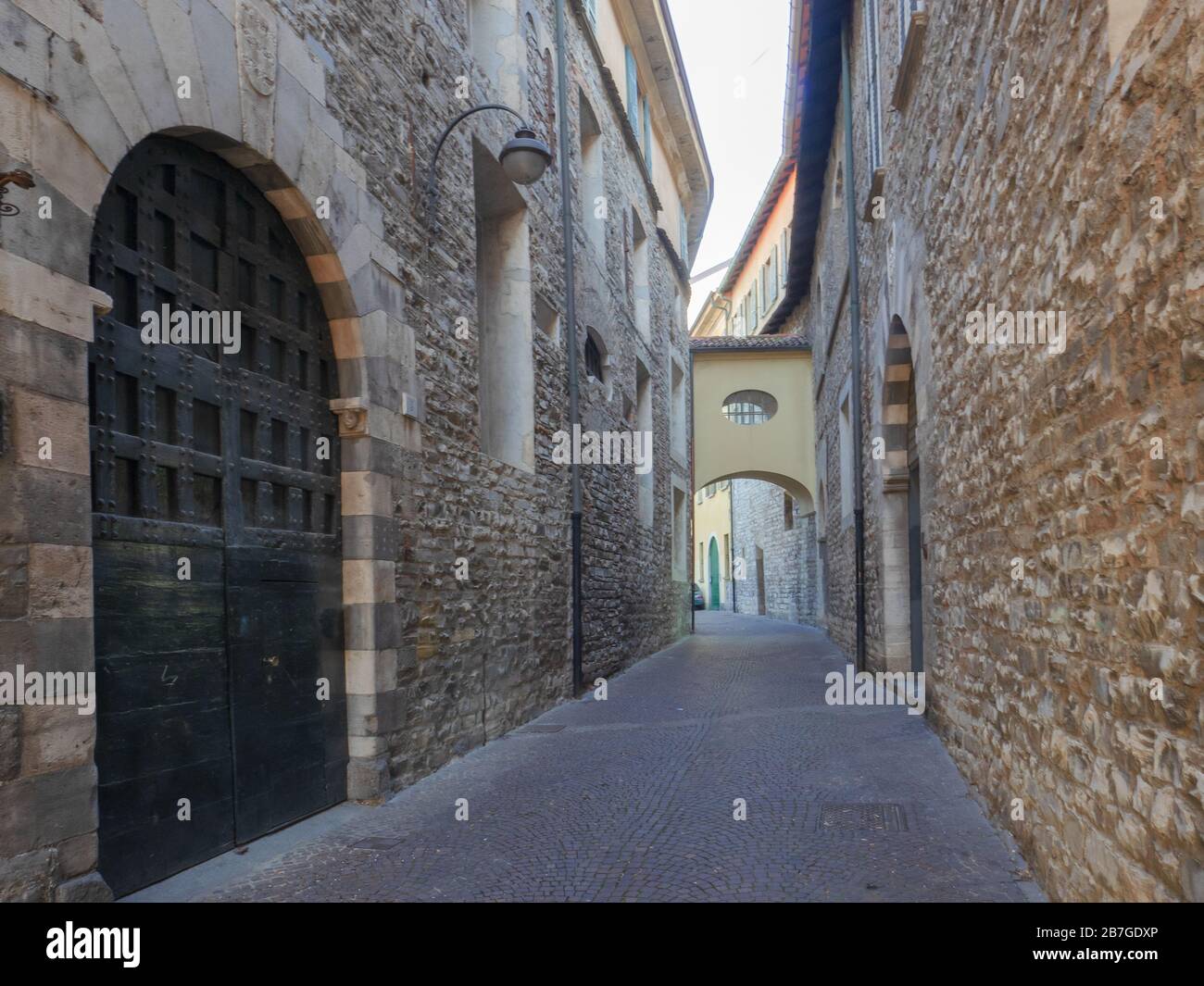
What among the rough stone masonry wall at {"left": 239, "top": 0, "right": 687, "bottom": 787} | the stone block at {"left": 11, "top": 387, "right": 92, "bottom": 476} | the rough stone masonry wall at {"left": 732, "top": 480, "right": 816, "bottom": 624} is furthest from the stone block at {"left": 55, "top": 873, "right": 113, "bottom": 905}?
the rough stone masonry wall at {"left": 732, "top": 480, "right": 816, "bottom": 624}

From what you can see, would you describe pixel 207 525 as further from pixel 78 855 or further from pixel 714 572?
pixel 714 572

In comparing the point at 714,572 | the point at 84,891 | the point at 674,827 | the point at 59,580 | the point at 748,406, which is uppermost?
the point at 748,406

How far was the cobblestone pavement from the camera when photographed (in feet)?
11.7

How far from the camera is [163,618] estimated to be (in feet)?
11.9

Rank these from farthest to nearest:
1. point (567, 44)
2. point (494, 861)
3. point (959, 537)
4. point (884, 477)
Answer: point (567, 44)
point (884, 477)
point (959, 537)
point (494, 861)

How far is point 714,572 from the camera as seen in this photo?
36.0 metres

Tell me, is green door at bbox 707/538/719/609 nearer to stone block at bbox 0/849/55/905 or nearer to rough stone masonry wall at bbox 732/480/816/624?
rough stone masonry wall at bbox 732/480/816/624

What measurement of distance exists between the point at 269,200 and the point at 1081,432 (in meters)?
3.73


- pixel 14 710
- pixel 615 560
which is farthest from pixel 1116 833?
pixel 615 560

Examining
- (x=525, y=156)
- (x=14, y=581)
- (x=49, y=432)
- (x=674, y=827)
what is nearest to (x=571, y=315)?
(x=525, y=156)

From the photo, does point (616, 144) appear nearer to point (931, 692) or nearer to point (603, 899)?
point (931, 692)

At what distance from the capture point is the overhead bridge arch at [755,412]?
18.9 m

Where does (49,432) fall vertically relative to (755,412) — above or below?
below

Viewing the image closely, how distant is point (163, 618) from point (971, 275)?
385 centimetres
